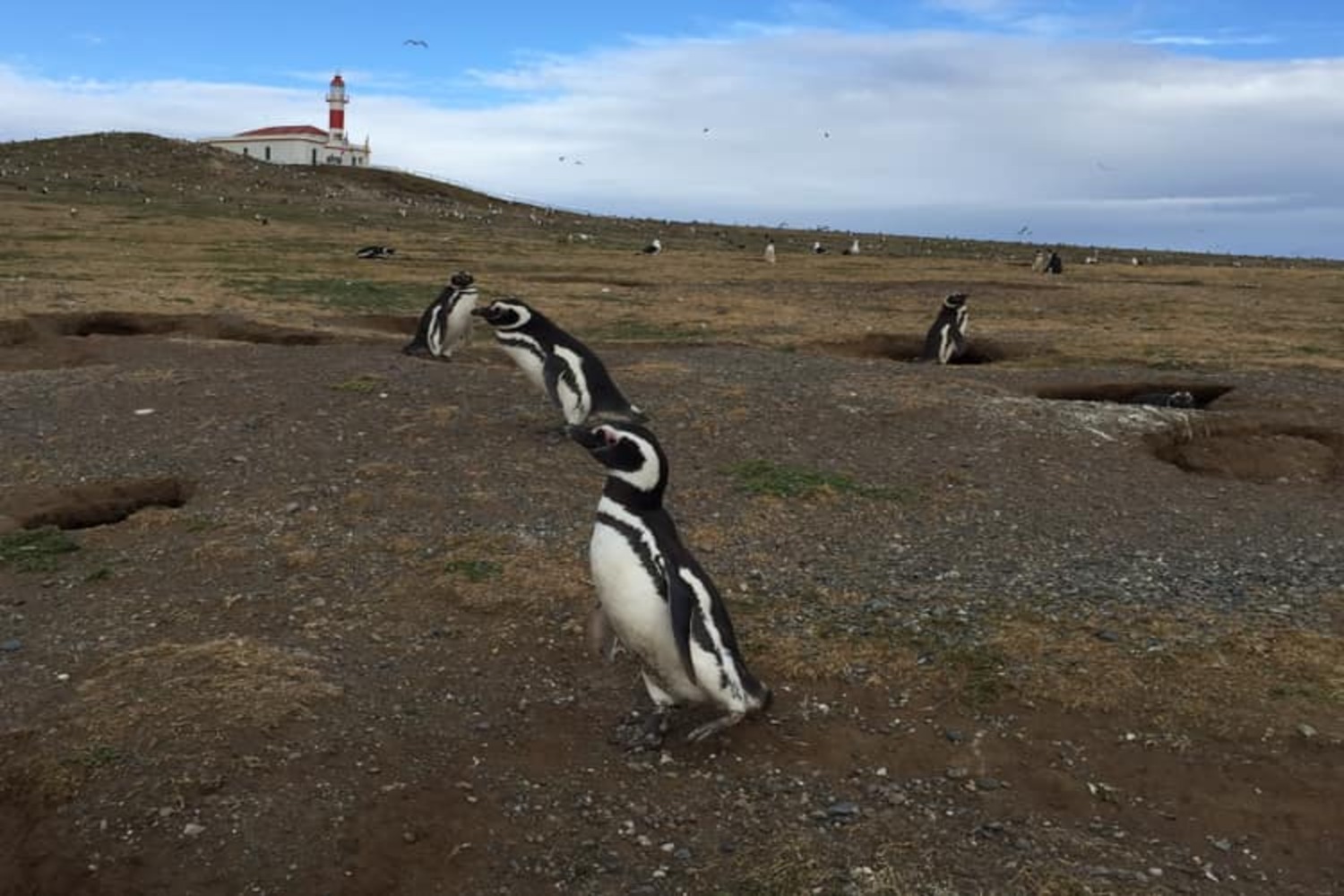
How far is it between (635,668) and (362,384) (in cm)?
665

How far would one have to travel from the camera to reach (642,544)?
16.9ft

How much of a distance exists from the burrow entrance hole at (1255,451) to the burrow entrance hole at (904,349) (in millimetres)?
6685

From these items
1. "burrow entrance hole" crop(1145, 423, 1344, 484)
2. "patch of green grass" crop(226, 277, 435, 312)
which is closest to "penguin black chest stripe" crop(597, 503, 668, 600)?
"burrow entrance hole" crop(1145, 423, 1344, 484)

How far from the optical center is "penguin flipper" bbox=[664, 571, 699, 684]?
496 centimetres

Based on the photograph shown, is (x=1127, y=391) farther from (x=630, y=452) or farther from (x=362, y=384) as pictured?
(x=630, y=452)

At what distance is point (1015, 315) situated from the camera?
23641 millimetres

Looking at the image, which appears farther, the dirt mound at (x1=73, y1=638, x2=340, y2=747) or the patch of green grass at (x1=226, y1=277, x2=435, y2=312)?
the patch of green grass at (x1=226, y1=277, x2=435, y2=312)

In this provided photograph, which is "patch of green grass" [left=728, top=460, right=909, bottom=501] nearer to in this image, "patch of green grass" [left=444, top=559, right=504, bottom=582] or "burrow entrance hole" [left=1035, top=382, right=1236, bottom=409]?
"patch of green grass" [left=444, top=559, right=504, bottom=582]

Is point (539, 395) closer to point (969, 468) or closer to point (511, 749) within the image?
point (969, 468)

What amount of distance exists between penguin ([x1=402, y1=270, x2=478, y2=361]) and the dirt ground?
825 mm

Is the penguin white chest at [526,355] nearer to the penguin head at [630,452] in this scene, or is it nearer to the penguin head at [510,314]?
the penguin head at [510,314]

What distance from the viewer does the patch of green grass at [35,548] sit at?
7207 mm

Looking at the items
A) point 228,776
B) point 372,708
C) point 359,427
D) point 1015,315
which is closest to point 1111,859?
point 372,708

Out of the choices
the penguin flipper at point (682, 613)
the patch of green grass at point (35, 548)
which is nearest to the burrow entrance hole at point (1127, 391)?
the penguin flipper at point (682, 613)
